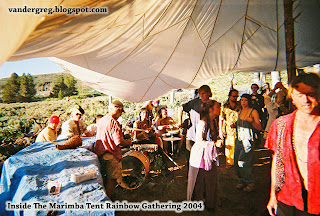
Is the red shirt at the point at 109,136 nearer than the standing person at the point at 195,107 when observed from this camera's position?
Yes

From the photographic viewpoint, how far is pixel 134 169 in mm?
4613

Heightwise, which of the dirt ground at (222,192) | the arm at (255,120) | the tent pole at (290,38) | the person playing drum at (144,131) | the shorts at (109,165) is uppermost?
the tent pole at (290,38)

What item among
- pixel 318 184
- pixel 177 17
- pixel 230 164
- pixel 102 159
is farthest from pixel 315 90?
pixel 230 164

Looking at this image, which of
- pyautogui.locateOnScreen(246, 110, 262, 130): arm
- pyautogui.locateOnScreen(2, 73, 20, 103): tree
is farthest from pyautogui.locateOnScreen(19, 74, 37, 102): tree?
pyautogui.locateOnScreen(246, 110, 262, 130): arm

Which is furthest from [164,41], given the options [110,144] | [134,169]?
[134,169]

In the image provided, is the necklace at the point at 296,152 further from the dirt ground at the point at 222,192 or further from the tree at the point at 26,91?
the tree at the point at 26,91

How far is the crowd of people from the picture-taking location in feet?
4.67

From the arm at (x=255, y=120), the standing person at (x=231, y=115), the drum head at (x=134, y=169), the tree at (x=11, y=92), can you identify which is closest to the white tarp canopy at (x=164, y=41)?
the standing person at (x=231, y=115)

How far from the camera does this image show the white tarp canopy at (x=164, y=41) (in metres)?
2.01

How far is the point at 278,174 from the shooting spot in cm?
160

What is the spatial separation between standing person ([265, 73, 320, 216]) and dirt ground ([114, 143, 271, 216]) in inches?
74.6

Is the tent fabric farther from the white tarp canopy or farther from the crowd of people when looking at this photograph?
the white tarp canopy

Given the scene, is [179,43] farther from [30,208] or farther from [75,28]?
[30,208]

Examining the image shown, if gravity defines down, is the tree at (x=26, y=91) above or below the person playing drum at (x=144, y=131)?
above
